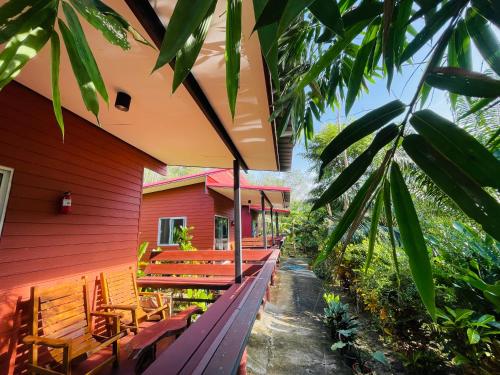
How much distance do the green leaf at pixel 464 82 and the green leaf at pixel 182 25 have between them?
0.54 m

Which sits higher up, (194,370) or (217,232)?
(217,232)

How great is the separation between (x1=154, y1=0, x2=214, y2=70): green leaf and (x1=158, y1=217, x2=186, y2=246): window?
346 inches

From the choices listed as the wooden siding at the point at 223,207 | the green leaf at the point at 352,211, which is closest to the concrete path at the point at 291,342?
the green leaf at the point at 352,211

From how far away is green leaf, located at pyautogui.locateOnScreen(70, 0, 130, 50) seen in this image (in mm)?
545

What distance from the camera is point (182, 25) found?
1.36 feet

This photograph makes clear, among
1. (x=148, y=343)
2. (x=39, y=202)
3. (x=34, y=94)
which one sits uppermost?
(x=34, y=94)

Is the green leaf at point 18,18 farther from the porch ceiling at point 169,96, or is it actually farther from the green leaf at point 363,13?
the green leaf at point 363,13

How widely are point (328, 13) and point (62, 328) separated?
3346 millimetres

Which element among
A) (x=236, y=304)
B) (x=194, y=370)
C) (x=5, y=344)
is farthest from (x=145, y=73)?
(x=5, y=344)

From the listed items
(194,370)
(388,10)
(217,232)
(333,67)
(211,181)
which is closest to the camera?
(388,10)

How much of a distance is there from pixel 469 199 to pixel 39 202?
10.6 feet

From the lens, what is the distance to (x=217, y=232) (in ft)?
30.3

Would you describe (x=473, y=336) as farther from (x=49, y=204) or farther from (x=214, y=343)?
(x=49, y=204)

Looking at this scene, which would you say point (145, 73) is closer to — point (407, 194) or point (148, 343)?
point (407, 194)
